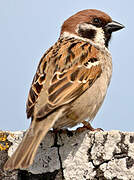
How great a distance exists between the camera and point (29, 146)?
2496 mm

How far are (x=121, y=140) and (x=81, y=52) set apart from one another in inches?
49.4

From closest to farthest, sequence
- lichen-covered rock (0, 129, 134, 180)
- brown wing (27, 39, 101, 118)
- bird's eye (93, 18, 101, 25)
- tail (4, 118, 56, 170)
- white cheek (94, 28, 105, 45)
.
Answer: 1. tail (4, 118, 56, 170)
2. lichen-covered rock (0, 129, 134, 180)
3. brown wing (27, 39, 101, 118)
4. white cheek (94, 28, 105, 45)
5. bird's eye (93, 18, 101, 25)

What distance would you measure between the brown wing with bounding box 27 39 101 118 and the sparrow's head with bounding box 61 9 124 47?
308 millimetres

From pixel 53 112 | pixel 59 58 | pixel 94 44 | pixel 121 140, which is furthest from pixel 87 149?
pixel 94 44

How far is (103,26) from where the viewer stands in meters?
4.24

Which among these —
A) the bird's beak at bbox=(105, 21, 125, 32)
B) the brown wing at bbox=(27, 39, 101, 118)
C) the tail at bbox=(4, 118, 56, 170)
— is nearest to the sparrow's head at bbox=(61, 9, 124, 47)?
the bird's beak at bbox=(105, 21, 125, 32)

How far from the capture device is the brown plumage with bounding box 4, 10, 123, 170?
2.75 m

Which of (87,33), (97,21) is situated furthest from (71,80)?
(97,21)

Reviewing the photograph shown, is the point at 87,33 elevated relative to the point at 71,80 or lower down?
elevated

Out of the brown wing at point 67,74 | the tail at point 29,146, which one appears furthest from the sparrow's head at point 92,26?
the tail at point 29,146

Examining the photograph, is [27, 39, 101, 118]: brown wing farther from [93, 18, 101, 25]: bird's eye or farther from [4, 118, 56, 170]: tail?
[93, 18, 101, 25]: bird's eye

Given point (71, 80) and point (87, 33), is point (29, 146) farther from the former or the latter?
point (87, 33)

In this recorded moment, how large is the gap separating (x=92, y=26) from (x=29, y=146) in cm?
205

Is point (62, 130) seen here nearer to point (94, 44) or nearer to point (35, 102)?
point (35, 102)
